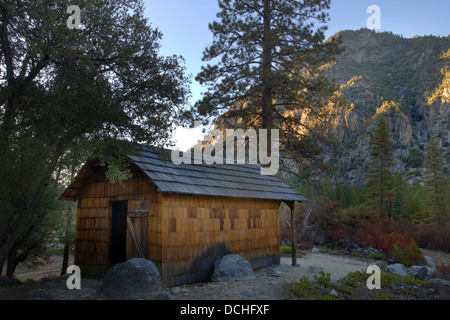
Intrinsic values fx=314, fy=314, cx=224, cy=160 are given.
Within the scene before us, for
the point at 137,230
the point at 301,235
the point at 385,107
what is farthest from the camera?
the point at 385,107

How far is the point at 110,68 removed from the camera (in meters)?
8.09

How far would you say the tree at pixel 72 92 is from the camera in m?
6.77

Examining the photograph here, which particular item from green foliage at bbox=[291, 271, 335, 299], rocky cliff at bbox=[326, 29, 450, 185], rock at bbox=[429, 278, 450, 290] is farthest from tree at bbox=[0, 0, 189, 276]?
rocky cliff at bbox=[326, 29, 450, 185]

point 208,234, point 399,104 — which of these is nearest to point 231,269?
point 208,234

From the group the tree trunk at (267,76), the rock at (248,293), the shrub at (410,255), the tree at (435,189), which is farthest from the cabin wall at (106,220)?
the tree at (435,189)

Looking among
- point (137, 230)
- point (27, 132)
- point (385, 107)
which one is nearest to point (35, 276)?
point (137, 230)

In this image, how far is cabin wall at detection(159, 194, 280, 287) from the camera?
8.76 metres

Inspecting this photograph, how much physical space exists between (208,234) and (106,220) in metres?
3.39

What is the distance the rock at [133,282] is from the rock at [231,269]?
7.82ft

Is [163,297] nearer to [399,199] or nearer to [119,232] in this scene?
[119,232]

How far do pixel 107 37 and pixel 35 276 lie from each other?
55.8ft

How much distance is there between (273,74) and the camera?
1580 centimetres
